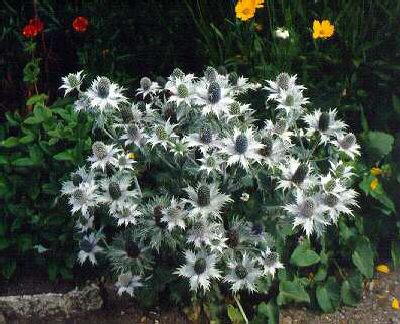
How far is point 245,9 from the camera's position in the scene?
3.51 metres

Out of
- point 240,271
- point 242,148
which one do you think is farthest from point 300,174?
point 240,271

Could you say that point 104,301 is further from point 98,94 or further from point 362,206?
point 362,206

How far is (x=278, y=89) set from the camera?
3.01m

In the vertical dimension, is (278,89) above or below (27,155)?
above

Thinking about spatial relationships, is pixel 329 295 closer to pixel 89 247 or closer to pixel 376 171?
pixel 376 171

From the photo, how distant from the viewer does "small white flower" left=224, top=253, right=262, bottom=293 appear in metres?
2.91

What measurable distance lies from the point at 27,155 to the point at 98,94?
682 mm

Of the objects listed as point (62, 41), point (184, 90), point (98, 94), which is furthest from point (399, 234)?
point (62, 41)

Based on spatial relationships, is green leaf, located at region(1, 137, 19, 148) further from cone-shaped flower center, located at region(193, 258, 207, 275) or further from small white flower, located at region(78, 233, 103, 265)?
cone-shaped flower center, located at region(193, 258, 207, 275)

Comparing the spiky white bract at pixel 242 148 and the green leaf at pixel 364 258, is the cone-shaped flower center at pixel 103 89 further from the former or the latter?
the green leaf at pixel 364 258

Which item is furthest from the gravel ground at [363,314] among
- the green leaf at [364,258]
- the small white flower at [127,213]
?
the small white flower at [127,213]

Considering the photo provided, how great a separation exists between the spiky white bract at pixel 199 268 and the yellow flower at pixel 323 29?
1.27m

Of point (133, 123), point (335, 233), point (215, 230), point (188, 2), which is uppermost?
point (188, 2)

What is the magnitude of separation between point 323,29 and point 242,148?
3.47 ft
